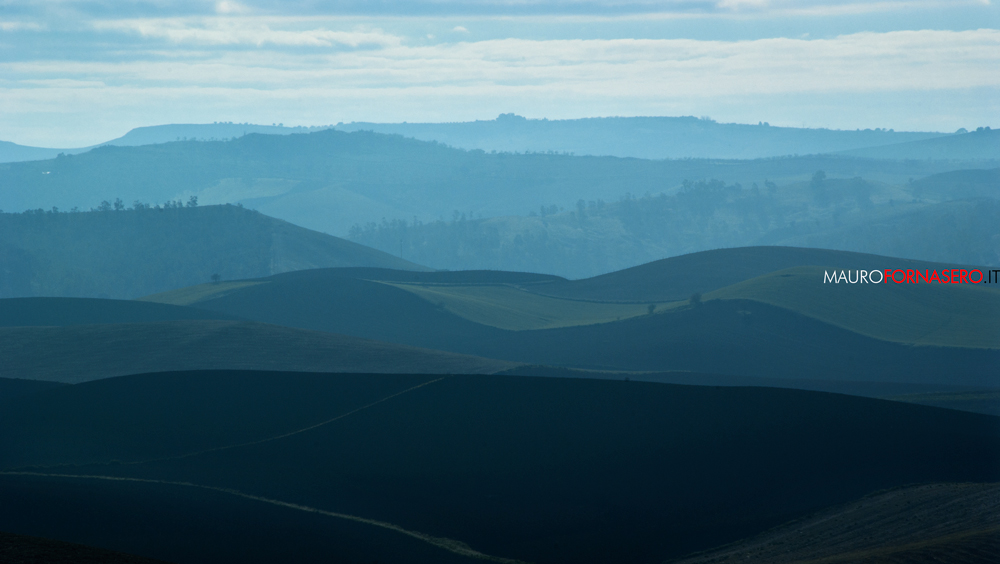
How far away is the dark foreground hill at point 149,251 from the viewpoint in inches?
6476

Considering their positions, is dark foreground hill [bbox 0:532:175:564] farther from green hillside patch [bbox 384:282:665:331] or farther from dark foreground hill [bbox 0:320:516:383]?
green hillside patch [bbox 384:282:665:331]

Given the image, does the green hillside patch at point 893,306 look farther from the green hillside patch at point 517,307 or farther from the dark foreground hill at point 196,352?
the dark foreground hill at point 196,352

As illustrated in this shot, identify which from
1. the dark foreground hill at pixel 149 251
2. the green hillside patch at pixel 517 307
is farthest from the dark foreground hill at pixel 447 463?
the dark foreground hill at pixel 149 251

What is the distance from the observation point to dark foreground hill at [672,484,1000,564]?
2256cm

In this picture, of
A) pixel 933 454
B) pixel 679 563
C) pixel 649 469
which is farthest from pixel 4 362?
pixel 933 454

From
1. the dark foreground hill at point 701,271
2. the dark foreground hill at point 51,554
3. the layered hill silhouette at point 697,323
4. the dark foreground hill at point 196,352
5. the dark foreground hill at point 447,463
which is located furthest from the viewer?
the dark foreground hill at point 701,271

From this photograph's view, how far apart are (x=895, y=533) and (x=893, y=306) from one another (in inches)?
2614

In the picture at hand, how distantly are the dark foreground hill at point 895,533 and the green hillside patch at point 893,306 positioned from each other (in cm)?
5251

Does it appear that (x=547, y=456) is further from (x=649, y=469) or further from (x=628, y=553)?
(x=628, y=553)

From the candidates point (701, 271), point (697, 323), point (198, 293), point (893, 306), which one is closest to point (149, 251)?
point (198, 293)

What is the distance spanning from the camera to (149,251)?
174625 millimetres

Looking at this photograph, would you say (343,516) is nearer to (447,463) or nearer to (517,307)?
(447,463)

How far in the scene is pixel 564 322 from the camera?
92438mm

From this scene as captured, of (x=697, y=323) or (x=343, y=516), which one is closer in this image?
(x=343, y=516)
